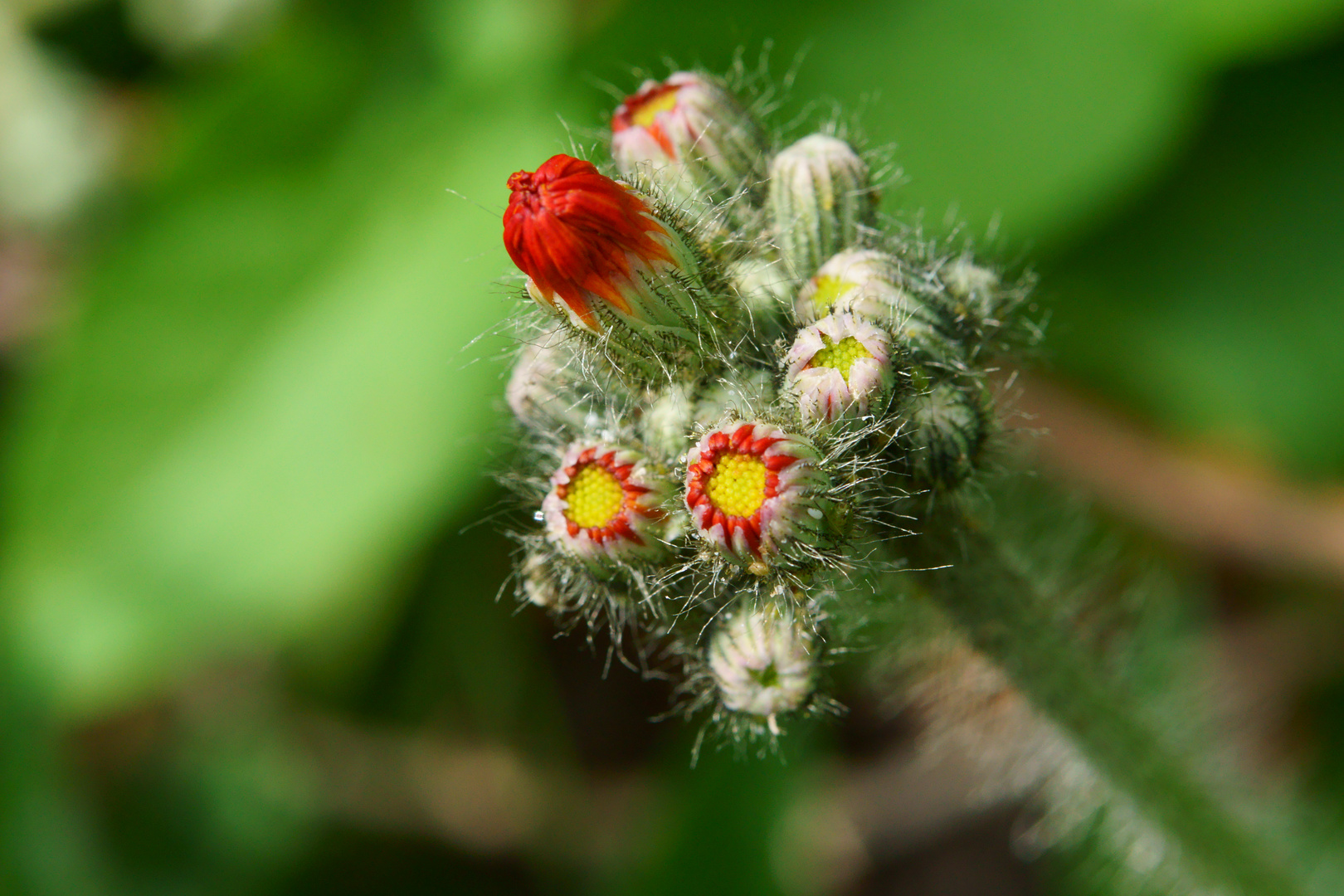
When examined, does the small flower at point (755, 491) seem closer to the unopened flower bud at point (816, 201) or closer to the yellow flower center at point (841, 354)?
the yellow flower center at point (841, 354)

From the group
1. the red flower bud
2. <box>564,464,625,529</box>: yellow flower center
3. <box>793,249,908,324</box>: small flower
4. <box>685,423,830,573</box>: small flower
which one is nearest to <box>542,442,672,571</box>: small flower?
<box>564,464,625,529</box>: yellow flower center

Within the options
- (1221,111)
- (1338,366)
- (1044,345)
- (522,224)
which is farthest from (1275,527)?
(522,224)

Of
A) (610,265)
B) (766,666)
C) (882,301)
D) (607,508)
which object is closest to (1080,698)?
(766,666)

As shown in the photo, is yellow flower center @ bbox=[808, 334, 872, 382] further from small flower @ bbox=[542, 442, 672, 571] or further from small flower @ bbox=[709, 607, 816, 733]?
small flower @ bbox=[709, 607, 816, 733]

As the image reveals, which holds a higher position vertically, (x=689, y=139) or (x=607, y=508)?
(x=689, y=139)

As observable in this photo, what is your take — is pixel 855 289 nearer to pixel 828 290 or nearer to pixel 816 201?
pixel 828 290

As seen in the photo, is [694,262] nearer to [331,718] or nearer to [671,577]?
[671,577]

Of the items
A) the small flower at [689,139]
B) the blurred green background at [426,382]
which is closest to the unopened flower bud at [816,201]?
the small flower at [689,139]
